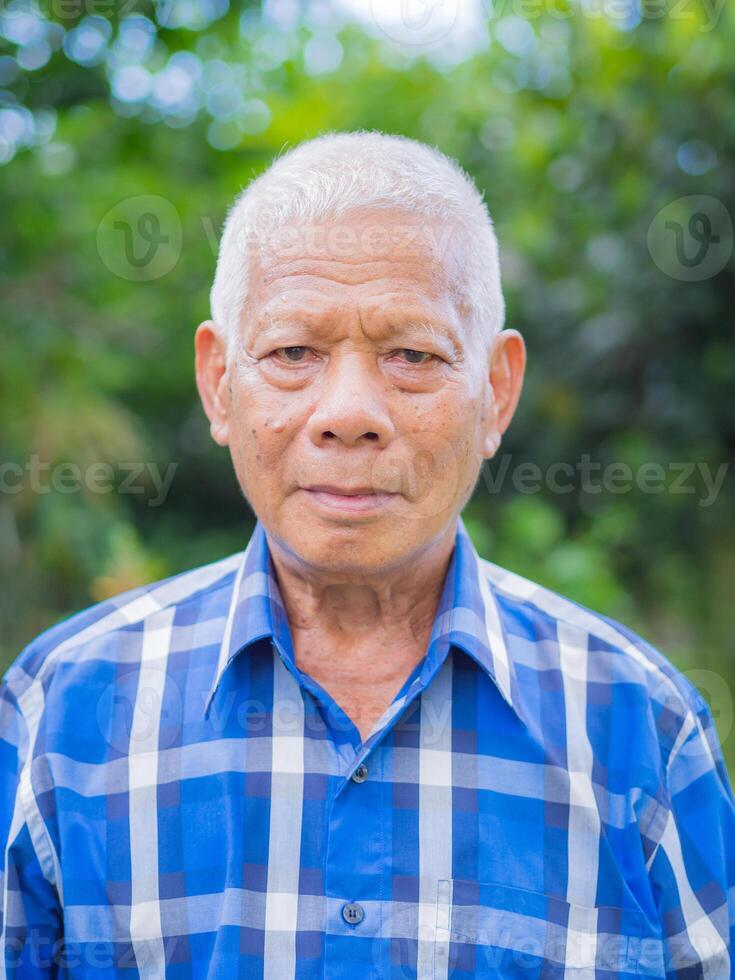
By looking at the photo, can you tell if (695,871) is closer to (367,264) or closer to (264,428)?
(264,428)

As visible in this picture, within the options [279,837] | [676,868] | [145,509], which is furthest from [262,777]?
[145,509]

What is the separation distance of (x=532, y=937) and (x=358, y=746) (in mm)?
420

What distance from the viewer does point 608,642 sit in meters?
1.73

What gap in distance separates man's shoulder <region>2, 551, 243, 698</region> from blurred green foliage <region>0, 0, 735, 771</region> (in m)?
2.01

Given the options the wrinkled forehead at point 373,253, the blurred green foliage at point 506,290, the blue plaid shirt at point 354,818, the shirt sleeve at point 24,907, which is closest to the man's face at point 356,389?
the wrinkled forehead at point 373,253

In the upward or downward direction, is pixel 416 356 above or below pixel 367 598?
above

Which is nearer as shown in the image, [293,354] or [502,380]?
[293,354]

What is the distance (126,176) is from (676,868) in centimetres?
432

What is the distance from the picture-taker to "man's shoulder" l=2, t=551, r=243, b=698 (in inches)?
66.0

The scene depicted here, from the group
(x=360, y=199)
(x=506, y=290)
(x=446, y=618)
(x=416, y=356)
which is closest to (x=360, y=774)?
(x=446, y=618)

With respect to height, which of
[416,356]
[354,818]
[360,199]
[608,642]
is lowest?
[354,818]

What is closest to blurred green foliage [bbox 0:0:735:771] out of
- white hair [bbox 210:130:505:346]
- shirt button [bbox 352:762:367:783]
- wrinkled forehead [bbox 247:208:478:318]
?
white hair [bbox 210:130:505:346]

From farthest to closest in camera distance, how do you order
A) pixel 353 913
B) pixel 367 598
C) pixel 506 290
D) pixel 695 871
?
pixel 506 290
pixel 367 598
pixel 695 871
pixel 353 913

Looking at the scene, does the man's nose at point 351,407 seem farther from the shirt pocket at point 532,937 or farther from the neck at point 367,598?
the shirt pocket at point 532,937
